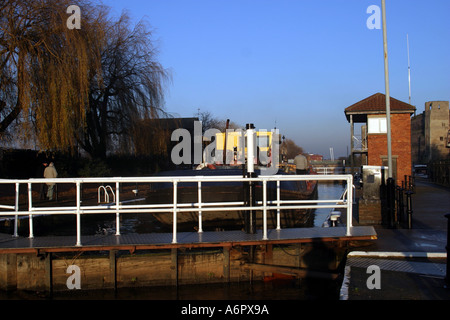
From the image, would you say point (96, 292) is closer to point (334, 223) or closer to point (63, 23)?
point (334, 223)

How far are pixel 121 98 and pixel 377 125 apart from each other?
1581 centimetres

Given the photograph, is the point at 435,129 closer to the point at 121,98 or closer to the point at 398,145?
the point at 398,145

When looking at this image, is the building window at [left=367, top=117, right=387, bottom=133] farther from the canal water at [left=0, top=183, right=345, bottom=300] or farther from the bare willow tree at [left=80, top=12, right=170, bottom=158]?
the canal water at [left=0, top=183, right=345, bottom=300]

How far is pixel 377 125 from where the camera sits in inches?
1047

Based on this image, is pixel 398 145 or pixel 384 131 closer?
pixel 398 145

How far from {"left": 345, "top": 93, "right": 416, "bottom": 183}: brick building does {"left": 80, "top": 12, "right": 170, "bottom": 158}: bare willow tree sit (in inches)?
Result: 522

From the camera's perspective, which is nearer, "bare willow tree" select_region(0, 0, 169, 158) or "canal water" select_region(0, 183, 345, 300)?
"canal water" select_region(0, 183, 345, 300)

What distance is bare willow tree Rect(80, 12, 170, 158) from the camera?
78.4ft

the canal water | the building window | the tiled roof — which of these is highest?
the tiled roof

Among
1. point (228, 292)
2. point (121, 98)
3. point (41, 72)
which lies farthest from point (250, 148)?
point (121, 98)

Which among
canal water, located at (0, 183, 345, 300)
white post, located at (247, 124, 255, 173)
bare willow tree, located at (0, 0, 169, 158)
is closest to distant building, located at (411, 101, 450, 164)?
bare willow tree, located at (0, 0, 169, 158)

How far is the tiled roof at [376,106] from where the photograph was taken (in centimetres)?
2537

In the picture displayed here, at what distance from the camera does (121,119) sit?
24.2 meters
